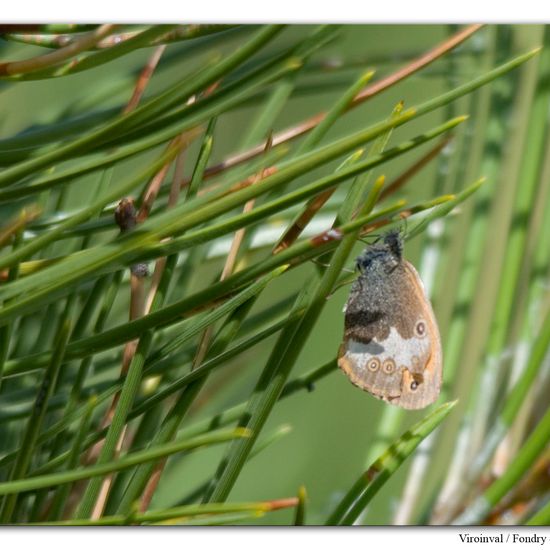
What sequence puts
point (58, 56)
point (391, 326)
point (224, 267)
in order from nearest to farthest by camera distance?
point (58, 56) < point (224, 267) < point (391, 326)

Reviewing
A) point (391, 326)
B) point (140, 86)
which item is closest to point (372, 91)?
point (140, 86)

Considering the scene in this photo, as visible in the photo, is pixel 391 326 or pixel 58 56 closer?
pixel 58 56

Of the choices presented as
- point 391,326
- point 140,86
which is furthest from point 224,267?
point 391,326

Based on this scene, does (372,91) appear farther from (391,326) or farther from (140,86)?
(391,326)

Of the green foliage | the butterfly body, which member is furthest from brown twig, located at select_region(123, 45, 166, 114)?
the butterfly body

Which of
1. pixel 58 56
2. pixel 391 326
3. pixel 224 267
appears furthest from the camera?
pixel 391 326

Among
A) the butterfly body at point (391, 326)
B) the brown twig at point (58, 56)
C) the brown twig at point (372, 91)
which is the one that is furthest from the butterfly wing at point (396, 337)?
the brown twig at point (58, 56)
